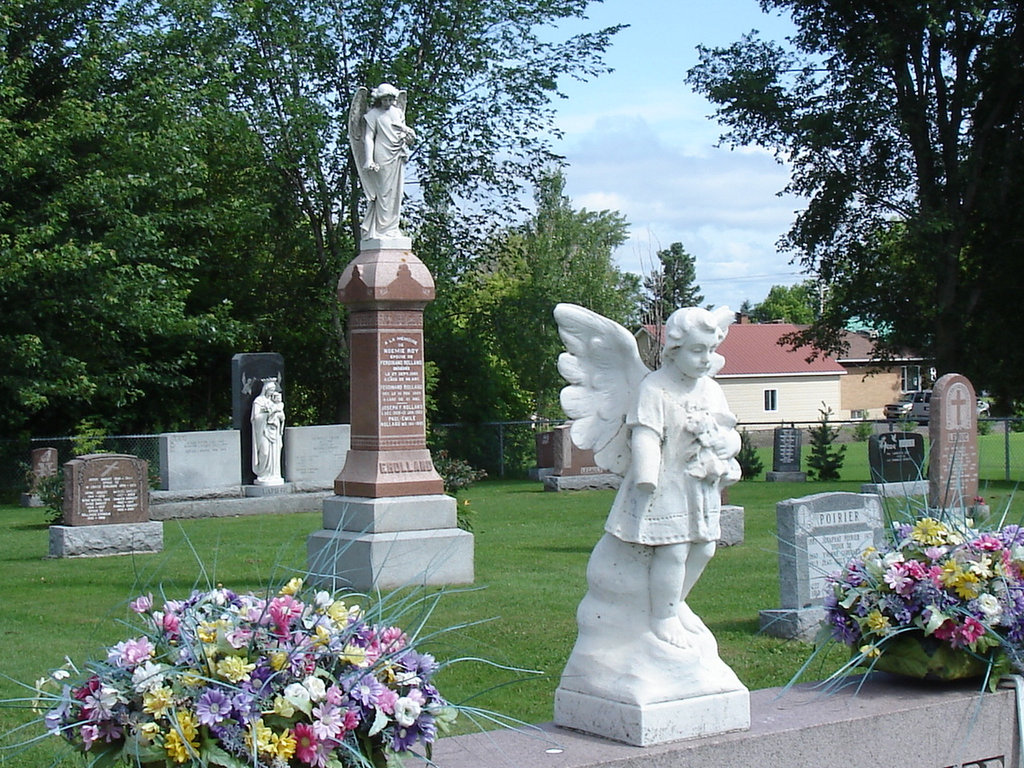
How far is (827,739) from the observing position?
5047mm

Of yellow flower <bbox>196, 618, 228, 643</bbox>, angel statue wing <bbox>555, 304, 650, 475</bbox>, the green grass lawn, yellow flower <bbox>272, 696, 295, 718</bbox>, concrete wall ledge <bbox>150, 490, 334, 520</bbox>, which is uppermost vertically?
angel statue wing <bbox>555, 304, 650, 475</bbox>

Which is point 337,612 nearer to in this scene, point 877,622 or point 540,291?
point 877,622

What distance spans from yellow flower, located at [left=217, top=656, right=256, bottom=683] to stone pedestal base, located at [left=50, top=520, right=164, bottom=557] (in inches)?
479

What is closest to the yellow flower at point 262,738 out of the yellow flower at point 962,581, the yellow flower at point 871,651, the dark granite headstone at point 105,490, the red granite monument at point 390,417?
the yellow flower at point 871,651

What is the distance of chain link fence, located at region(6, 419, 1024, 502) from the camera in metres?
24.3

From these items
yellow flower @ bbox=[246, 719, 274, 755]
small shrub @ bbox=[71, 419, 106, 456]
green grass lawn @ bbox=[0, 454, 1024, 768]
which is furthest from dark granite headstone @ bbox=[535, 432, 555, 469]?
yellow flower @ bbox=[246, 719, 274, 755]

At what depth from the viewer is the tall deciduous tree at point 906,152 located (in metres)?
26.9

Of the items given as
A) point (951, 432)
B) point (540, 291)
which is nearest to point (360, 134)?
point (951, 432)

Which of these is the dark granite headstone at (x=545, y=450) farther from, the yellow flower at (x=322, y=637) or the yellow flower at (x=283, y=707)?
the yellow flower at (x=283, y=707)

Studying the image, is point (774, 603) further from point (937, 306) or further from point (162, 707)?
point (937, 306)

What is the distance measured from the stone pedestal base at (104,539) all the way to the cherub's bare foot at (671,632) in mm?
11604

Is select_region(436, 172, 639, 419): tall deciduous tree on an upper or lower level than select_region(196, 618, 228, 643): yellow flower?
upper

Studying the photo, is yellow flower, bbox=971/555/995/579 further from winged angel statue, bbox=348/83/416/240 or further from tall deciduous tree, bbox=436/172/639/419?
tall deciduous tree, bbox=436/172/639/419

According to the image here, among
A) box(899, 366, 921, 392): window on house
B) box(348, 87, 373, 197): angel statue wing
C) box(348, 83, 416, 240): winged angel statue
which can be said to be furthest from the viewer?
box(899, 366, 921, 392): window on house
